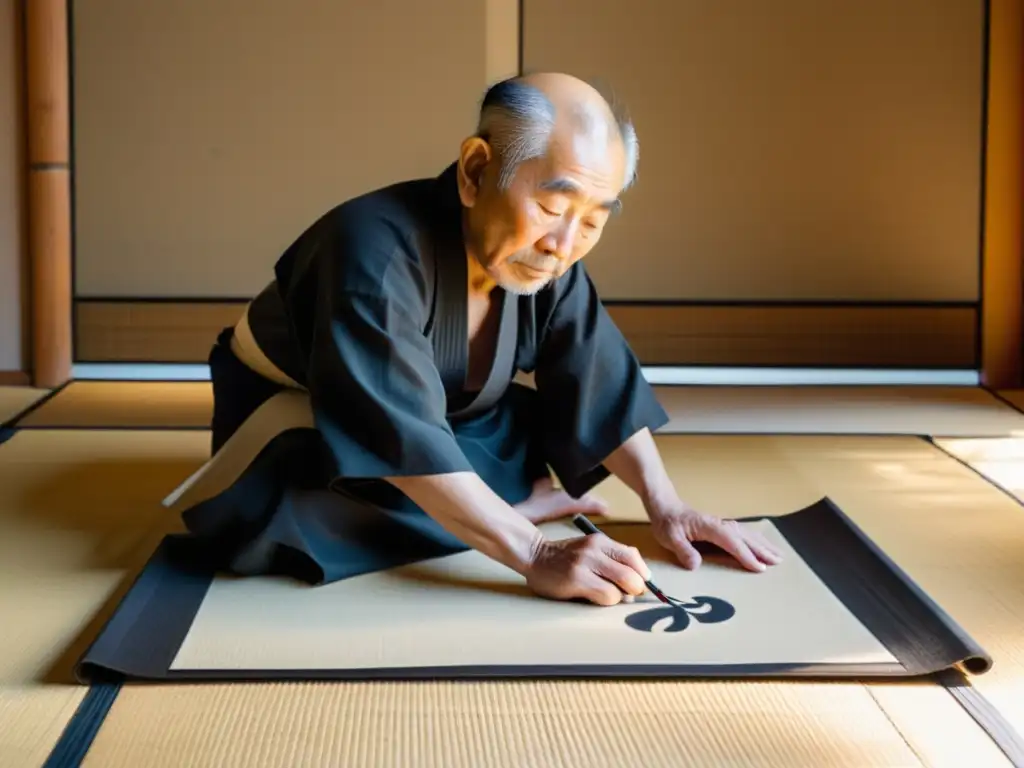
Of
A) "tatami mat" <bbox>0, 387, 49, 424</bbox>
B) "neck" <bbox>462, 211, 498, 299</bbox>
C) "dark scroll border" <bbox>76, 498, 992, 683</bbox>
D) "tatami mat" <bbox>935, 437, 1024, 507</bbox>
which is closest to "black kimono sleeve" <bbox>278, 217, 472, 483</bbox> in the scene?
"neck" <bbox>462, 211, 498, 299</bbox>

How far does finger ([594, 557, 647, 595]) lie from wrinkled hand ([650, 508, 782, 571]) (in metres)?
0.26

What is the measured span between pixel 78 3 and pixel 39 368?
4.04 feet

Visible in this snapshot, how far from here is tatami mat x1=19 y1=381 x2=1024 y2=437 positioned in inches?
154

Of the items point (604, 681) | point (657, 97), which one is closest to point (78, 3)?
point (657, 97)

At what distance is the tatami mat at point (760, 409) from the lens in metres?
3.91

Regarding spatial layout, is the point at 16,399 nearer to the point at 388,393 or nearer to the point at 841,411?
the point at 388,393

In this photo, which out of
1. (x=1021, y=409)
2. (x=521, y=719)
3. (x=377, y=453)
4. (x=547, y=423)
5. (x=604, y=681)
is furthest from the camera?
(x=1021, y=409)

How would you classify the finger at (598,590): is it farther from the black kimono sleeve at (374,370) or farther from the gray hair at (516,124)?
the gray hair at (516,124)

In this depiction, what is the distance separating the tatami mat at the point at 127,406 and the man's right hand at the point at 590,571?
1.85 meters

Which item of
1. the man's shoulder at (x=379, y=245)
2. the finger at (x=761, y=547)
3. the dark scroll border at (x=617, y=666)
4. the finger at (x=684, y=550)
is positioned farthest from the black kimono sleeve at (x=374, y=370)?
the finger at (x=761, y=547)

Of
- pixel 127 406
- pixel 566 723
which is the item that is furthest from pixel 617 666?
pixel 127 406

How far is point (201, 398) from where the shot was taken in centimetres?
433

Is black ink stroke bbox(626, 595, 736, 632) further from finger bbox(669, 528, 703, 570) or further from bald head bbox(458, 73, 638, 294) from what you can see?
bald head bbox(458, 73, 638, 294)

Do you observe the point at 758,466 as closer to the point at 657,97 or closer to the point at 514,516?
the point at 514,516
